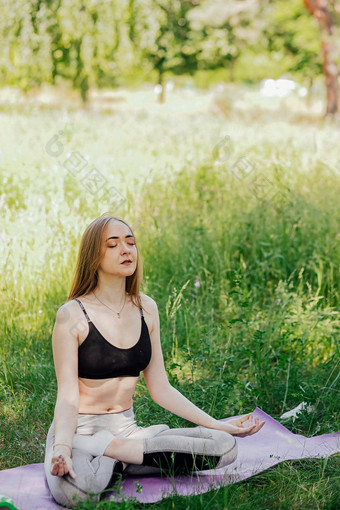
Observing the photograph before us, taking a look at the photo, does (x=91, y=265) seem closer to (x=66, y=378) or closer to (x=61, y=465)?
(x=66, y=378)

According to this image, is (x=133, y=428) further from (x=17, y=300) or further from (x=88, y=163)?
(x=88, y=163)

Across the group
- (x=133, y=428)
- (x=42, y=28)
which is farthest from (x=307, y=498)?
(x=42, y=28)

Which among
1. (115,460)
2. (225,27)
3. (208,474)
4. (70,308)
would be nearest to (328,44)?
(225,27)

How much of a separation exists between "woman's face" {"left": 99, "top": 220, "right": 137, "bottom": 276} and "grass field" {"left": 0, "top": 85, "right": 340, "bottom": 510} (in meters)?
0.80

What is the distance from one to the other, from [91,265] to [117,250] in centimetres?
12

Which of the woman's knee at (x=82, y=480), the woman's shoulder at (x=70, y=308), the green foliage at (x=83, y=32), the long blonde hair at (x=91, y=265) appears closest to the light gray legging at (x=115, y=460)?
the woman's knee at (x=82, y=480)

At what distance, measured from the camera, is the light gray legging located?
91.7 inches

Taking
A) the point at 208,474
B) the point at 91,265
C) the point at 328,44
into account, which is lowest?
the point at 208,474

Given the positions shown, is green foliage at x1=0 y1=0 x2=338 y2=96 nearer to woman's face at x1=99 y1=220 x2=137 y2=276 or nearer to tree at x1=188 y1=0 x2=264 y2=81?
tree at x1=188 y1=0 x2=264 y2=81

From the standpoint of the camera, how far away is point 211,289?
4.29 meters

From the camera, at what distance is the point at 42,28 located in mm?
14945

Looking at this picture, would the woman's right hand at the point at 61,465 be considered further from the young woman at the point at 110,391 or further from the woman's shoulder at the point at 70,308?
the woman's shoulder at the point at 70,308

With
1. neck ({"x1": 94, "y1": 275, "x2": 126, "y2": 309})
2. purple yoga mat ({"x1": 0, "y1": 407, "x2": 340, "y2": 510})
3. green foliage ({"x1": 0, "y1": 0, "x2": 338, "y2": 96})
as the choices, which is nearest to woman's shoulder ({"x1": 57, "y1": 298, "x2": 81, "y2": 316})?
neck ({"x1": 94, "y1": 275, "x2": 126, "y2": 309})

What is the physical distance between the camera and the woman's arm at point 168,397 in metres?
2.61
